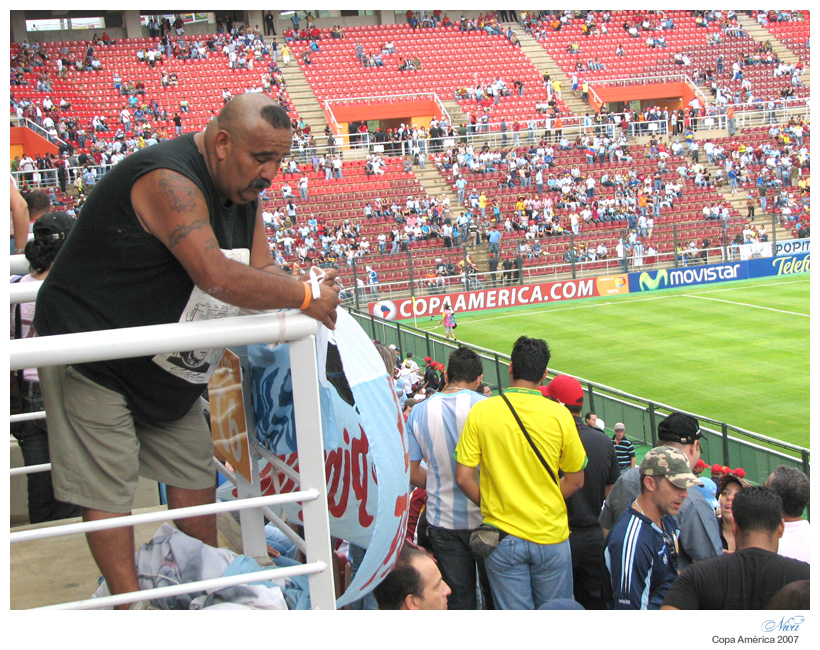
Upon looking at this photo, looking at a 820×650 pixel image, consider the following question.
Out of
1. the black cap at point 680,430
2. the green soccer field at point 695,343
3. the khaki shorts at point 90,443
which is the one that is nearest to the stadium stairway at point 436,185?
the green soccer field at point 695,343

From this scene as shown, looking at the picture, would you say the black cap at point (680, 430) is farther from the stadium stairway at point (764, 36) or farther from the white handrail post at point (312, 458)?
the stadium stairway at point (764, 36)

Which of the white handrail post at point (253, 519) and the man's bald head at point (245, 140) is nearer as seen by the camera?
the man's bald head at point (245, 140)

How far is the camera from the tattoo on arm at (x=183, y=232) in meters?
2.26

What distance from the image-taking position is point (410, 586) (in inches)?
121

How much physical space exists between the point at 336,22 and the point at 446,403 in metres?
47.5

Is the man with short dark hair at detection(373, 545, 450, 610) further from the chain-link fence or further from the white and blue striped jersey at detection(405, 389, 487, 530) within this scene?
the chain-link fence

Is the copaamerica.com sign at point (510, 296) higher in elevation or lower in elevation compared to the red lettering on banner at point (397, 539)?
lower

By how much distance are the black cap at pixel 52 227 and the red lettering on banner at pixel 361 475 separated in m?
2.03

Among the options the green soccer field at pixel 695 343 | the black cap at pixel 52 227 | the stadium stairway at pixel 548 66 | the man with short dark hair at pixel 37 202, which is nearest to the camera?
the black cap at pixel 52 227

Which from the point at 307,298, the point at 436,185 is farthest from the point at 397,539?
the point at 436,185

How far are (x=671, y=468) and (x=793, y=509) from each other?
865 millimetres

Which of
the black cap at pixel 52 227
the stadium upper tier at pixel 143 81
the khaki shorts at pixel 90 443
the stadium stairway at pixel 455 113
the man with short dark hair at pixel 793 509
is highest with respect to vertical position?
the stadium upper tier at pixel 143 81

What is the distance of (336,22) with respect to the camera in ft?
161
